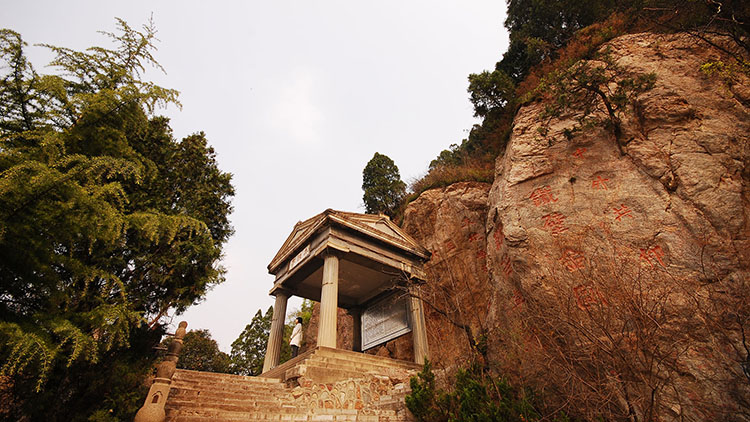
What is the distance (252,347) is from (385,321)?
1377 centimetres

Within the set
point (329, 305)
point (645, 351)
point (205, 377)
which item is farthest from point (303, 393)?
point (645, 351)

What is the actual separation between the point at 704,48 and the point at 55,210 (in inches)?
544

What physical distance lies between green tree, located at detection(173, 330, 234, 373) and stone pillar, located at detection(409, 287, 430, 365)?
1589 centimetres

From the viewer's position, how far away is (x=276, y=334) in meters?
12.4

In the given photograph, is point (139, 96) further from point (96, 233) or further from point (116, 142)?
point (96, 233)

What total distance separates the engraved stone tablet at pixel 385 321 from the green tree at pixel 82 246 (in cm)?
835

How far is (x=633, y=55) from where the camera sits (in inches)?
381

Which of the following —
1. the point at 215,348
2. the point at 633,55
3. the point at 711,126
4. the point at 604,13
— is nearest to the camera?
the point at 711,126

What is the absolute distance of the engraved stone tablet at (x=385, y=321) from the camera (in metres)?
13.5

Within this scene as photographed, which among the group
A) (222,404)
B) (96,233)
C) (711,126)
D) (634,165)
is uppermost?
(711,126)

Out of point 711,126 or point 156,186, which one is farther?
point 711,126

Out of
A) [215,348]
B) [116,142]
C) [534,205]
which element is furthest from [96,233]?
[215,348]

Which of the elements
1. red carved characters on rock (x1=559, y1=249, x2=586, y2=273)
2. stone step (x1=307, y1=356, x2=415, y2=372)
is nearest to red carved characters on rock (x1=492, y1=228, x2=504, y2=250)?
red carved characters on rock (x1=559, y1=249, x2=586, y2=273)

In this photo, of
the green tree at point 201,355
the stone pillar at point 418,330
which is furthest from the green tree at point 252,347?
the stone pillar at point 418,330
